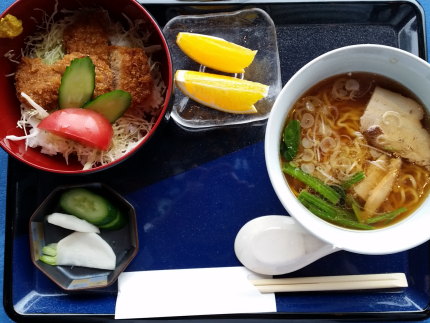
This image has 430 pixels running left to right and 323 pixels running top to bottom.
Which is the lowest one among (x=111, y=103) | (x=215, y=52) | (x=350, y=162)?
(x=350, y=162)

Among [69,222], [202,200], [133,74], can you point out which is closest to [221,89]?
[133,74]

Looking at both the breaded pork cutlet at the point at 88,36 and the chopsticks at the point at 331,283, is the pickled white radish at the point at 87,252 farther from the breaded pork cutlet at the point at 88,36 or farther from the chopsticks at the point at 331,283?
the breaded pork cutlet at the point at 88,36

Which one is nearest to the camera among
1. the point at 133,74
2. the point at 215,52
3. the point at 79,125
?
the point at 79,125

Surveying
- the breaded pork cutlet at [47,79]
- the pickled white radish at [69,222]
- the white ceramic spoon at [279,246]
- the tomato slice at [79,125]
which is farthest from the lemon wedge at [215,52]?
the pickled white radish at [69,222]

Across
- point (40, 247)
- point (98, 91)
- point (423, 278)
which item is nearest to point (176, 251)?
point (40, 247)

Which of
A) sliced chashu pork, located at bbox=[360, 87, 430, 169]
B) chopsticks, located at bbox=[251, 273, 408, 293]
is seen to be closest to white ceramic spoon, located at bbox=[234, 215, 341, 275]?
chopsticks, located at bbox=[251, 273, 408, 293]

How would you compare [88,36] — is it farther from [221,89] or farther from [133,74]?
[221,89]

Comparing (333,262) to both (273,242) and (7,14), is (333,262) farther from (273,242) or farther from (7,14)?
(7,14)
